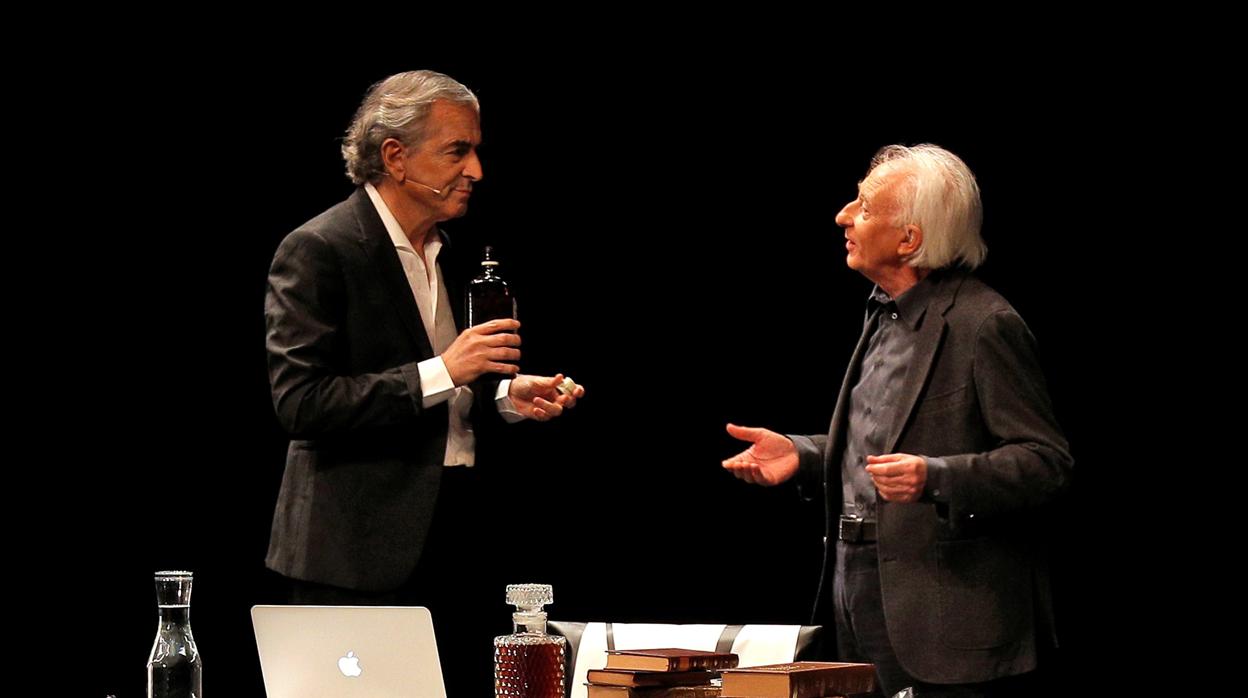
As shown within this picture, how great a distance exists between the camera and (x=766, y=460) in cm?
341

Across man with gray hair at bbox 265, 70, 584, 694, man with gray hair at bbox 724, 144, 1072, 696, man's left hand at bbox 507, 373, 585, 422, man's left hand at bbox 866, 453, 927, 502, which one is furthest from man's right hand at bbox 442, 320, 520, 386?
man's left hand at bbox 866, 453, 927, 502

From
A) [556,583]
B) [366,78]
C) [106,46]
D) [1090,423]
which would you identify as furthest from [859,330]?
[106,46]

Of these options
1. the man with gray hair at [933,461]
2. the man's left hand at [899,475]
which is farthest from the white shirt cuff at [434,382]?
the man's left hand at [899,475]

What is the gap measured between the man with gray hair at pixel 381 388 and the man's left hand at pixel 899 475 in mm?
769

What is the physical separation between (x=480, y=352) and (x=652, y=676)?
3.63ft

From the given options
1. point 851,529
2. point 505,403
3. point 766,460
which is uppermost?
point 505,403

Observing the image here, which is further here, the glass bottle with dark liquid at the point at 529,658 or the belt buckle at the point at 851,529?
the belt buckle at the point at 851,529

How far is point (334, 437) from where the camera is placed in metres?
3.16

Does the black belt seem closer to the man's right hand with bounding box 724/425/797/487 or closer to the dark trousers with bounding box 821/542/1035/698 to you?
the dark trousers with bounding box 821/542/1035/698

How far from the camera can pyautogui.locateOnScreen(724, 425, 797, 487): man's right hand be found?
11.1 feet

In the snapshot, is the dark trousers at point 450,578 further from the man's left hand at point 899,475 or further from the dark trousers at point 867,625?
the man's left hand at point 899,475

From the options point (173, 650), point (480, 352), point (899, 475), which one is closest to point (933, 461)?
point (899, 475)

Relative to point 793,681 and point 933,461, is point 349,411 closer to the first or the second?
point 933,461

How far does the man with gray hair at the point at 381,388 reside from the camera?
3090mm
